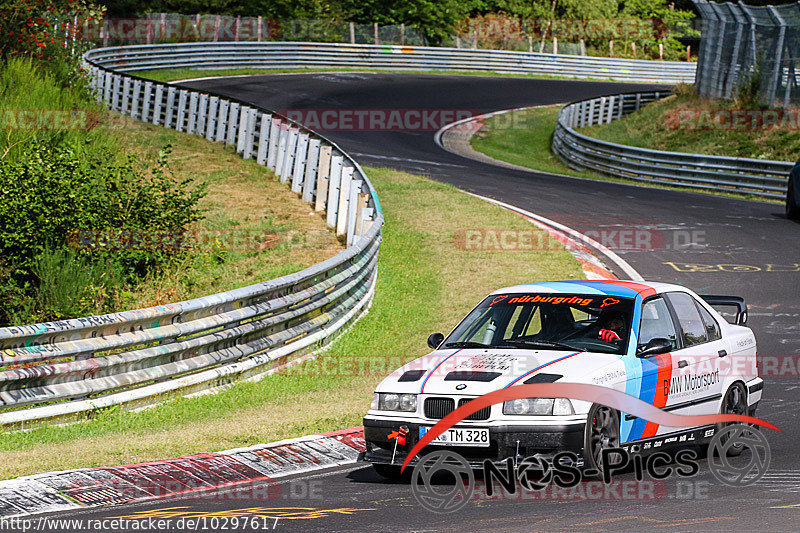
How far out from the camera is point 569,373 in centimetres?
744

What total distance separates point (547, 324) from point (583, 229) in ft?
43.1

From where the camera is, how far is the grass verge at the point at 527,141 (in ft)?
111

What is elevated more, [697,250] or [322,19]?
[322,19]

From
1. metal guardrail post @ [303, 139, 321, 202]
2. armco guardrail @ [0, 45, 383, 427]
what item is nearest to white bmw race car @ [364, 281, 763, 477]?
armco guardrail @ [0, 45, 383, 427]

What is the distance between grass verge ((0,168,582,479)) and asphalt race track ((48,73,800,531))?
1.10 meters

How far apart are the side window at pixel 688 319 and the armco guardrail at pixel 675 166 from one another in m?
20.5

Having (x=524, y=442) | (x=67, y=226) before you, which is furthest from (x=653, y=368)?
(x=67, y=226)

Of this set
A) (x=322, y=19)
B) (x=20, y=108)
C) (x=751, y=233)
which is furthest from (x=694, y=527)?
(x=322, y=19)

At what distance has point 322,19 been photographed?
59031 mm

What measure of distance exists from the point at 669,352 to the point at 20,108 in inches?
619

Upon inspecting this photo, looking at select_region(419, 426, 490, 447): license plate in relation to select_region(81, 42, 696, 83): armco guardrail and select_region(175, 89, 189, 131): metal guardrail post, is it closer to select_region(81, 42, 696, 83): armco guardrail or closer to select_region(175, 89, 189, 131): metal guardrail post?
select_region(175, 89, 189, 131): metal guardrail post

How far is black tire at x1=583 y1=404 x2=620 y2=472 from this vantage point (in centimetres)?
716

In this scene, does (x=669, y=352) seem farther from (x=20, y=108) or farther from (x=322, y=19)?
(x=322, y=19)

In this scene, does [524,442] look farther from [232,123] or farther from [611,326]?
[232,123]
